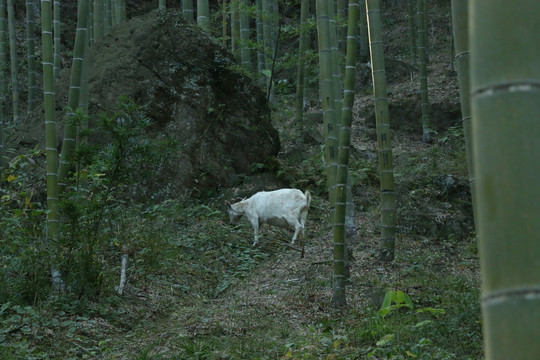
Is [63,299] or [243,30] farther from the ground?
[243,30]

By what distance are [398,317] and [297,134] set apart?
1035cm

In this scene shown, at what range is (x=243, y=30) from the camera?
15.3m

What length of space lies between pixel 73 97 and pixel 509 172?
6859 mm

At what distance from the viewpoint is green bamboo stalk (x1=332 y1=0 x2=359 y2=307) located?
6648mm

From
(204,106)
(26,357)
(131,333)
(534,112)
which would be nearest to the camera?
(534,112)

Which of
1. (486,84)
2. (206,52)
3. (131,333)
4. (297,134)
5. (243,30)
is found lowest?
(131,333)

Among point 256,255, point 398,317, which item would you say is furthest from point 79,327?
point 256,255

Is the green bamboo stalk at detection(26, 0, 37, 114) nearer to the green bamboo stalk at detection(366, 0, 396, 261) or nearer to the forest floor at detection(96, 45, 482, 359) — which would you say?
the forest floor at detection(96, 45, 482, 359)

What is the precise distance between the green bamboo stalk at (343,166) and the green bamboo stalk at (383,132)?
6.12 ft

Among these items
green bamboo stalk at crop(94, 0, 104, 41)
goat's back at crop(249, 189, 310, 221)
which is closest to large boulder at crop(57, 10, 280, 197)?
goat's back at crop(249, 189, 310, 221)

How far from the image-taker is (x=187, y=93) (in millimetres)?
12812

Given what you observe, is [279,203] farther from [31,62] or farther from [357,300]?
[31,62]

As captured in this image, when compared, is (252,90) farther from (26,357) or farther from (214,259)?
(26,357)

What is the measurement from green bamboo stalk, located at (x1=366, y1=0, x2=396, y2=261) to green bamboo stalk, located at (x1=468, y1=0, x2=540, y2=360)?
726 centimetres
